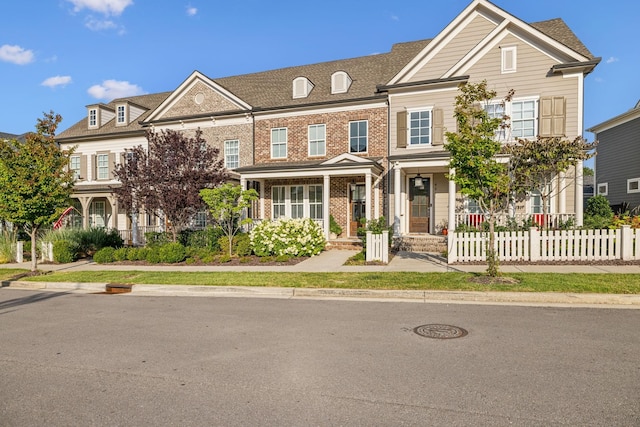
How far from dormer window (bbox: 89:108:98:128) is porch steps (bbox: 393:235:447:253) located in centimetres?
2075

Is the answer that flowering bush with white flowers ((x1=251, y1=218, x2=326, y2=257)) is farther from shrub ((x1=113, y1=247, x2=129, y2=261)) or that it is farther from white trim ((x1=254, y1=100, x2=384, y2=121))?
white trim ((x1=254, y1=100, x2=384, y2=121))

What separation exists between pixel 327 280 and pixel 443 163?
307 inches

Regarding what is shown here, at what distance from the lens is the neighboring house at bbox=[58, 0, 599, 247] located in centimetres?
1512

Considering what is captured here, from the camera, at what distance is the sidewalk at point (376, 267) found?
10273 millimetres

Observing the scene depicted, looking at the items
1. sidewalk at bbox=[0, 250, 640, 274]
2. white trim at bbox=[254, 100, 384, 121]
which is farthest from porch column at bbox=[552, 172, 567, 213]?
white trim at bbox=[254, 100, 384, 121]

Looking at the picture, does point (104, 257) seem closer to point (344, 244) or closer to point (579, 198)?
point (344, 244)

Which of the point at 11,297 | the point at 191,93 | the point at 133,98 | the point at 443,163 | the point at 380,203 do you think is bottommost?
the point at 11,297

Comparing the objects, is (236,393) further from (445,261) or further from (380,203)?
(380,203)

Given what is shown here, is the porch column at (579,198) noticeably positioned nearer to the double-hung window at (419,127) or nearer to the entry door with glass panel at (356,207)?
the double-hung window at (419,127)

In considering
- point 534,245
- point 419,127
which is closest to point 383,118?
point 419,127

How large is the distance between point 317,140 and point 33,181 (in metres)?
11.3

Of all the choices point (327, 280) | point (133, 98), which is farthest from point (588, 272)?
point (133, 98)

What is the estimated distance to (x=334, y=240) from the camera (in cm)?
1730

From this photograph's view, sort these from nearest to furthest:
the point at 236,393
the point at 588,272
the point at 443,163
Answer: the point at 236,393 → the point at 588,272 → the point at 443,163
